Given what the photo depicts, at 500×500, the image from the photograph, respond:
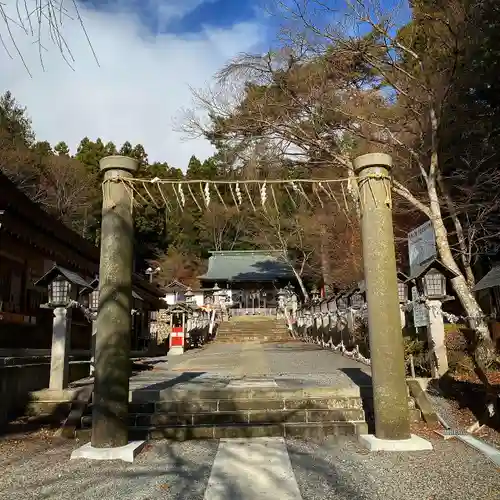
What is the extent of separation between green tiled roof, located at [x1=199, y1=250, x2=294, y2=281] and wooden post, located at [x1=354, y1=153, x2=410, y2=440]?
1220 inches

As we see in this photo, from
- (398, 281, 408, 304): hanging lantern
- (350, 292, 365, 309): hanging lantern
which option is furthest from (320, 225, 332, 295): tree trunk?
(398, 281, 408, 304): hanging lantern

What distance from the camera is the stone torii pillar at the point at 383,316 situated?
4645 mm

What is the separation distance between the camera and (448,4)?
11352 mm

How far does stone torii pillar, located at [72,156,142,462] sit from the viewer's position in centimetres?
455

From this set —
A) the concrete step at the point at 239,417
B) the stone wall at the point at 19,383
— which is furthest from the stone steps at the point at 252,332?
the concrete step at the point at 239,417

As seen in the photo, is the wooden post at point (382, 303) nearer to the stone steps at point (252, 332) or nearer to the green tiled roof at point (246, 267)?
the stone steps at point (252, 332)

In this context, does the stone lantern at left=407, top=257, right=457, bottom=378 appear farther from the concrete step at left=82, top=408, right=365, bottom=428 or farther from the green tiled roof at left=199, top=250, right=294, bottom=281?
the green tiled roof at left=199, top=250, right=294, bottom=281

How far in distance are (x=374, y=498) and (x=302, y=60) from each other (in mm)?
12125

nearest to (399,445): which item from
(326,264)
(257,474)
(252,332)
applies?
(257,474)

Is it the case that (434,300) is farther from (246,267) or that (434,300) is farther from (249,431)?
Result: (246,267)

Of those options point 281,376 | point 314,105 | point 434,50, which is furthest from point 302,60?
point 281,376

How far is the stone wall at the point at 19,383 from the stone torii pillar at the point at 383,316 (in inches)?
186

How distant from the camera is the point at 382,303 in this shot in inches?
190

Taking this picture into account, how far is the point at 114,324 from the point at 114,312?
13cm
